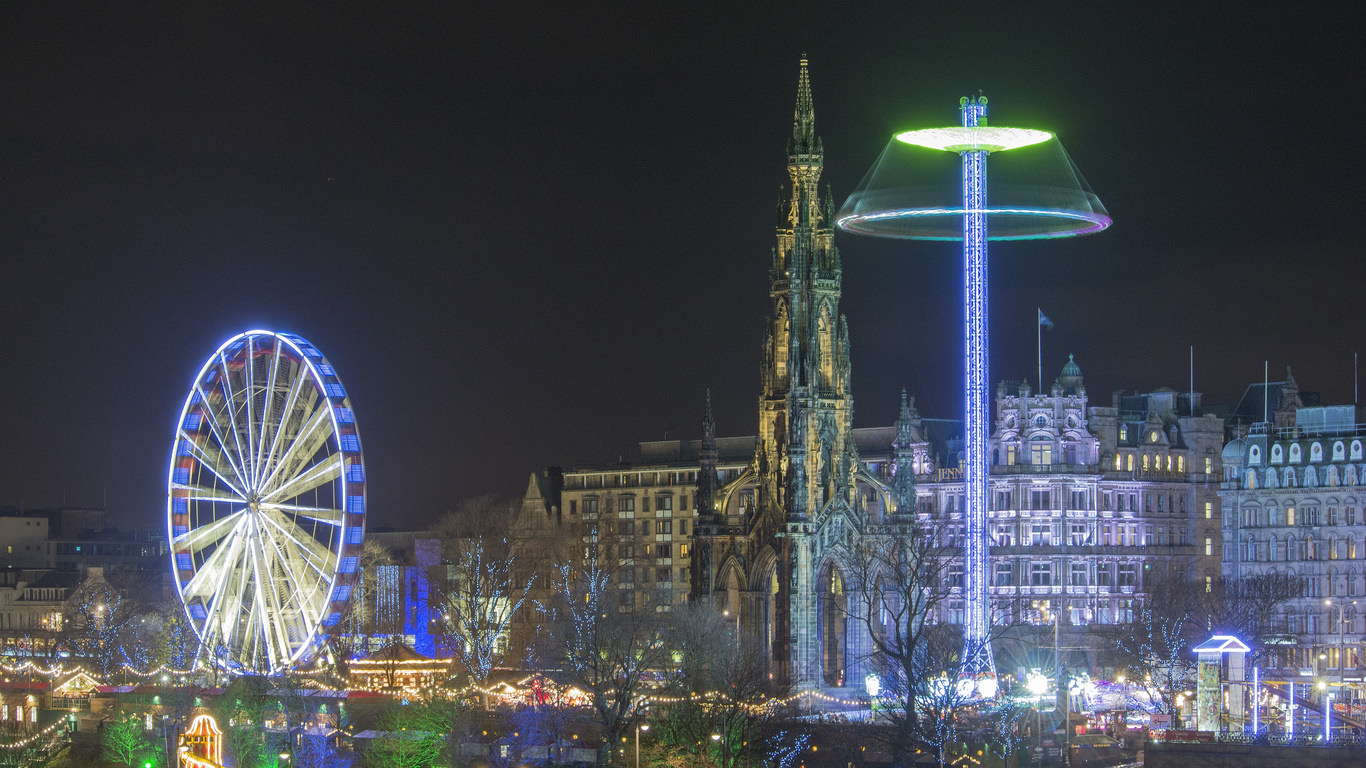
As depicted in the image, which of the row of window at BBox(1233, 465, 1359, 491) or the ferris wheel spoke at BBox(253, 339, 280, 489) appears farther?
the row of window at BBox(1233, 465, 1359, 491)

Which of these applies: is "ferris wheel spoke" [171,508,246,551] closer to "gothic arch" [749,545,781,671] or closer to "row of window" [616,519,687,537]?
"gothic arch" [749,545,781,671]

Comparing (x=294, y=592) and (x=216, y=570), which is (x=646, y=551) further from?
(x=294, y=592)

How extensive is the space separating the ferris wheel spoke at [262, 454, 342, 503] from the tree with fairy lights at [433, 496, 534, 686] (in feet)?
47.2

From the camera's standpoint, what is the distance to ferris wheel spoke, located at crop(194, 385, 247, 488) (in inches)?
4503

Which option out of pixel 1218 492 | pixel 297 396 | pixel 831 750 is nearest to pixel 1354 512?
pixel 1218 492

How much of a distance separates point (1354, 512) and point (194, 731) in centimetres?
9455

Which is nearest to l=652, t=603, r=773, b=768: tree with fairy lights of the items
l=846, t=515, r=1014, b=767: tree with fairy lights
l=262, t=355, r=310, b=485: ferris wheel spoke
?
l=846, t=515, r=1014, b=767: tree with fairy lights

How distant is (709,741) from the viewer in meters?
95.4

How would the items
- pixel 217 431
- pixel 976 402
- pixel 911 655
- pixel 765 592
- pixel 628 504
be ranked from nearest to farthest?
pixel 911 655, pixel 976 402, pixel 217 431, pixel 765 592, pixel 628 504

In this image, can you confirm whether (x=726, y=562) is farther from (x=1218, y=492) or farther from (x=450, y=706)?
(x=1218, y=492)

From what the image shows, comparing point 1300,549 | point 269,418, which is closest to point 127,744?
point 269,418

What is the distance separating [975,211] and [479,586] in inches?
2421

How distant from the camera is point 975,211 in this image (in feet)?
346

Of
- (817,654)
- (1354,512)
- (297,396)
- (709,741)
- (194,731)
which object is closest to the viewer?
(194,731)
